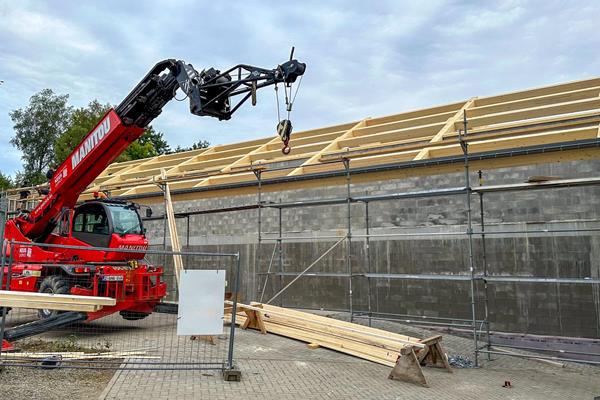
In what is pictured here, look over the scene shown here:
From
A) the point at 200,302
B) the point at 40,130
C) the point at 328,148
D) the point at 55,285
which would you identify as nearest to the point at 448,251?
the point at 328,148

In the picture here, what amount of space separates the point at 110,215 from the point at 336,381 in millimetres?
6110

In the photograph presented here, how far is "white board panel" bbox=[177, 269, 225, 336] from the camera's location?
6.23 meters

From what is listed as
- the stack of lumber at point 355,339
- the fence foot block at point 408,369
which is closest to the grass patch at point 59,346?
the stack of lumber at point 355,339

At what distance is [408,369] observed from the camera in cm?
675

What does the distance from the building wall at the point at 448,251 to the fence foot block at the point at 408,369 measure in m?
3.43

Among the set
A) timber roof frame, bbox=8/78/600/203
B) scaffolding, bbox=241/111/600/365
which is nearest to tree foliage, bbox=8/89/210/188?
timber roof frame, bbox=8/78/600/203

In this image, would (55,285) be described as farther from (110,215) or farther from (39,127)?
(39,127)

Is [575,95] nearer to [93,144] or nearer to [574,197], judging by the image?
[574,197]

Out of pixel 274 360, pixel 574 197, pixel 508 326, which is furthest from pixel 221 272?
pixel 574 197

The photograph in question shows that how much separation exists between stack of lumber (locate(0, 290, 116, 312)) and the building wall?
6.38 m

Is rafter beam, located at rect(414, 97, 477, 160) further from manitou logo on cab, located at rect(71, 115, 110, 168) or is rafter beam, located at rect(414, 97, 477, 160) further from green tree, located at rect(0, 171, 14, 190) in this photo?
green tree, located at rect(0, 171, 14, 190)

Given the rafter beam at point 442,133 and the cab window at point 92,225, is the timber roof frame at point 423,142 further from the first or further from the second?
the cab window at point 92,225

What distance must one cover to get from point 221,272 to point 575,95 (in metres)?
10.7

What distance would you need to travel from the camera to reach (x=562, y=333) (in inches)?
350
